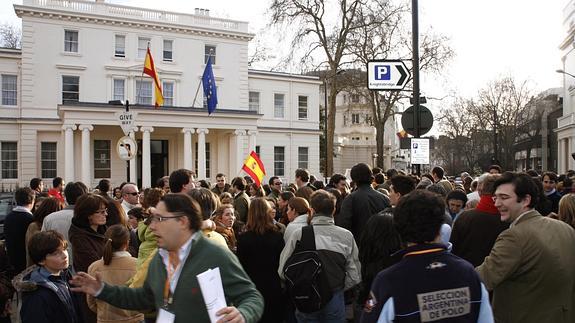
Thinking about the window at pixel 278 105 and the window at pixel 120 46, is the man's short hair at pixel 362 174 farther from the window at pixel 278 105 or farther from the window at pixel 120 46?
the window at pixel 278 105

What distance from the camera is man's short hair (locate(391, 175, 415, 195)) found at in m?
6.32

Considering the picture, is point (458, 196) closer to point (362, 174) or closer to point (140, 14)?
point (362, 174)

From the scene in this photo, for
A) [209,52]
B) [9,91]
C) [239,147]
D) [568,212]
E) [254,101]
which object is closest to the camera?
[568,212]

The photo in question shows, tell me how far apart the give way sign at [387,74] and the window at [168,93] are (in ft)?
105

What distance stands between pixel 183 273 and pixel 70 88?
1443 inches

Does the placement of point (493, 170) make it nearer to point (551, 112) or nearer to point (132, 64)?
point (132, 64)

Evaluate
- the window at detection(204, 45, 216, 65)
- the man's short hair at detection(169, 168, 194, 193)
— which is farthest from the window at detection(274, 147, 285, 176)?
the man's short hair at detection(169, 168, 194, 193)

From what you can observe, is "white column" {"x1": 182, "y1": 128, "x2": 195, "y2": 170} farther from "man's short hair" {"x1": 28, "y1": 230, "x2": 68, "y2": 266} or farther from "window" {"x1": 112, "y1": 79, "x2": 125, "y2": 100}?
"man's short hair" {"x1": 28, "y1": 230, "x2": 68, "y2": 266}

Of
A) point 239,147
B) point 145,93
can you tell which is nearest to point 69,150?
point 145,93

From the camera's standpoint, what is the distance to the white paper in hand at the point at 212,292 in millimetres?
2836

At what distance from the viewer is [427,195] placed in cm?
287

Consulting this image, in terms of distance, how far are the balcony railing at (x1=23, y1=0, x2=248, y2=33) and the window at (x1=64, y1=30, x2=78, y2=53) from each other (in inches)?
60.0

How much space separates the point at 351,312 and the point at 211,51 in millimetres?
35958

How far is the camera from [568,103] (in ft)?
211
